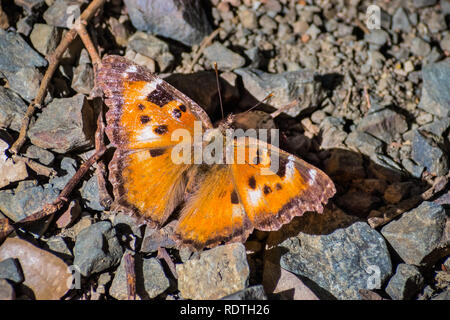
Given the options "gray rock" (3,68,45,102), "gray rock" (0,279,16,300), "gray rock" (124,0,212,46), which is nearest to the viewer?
"gray rock" (0,279,16,300)

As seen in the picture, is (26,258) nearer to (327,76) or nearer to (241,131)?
(241,131)

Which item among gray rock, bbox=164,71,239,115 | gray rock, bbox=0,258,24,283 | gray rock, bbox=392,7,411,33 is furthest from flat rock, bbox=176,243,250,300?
gray rock, bbox=392,7,411,33

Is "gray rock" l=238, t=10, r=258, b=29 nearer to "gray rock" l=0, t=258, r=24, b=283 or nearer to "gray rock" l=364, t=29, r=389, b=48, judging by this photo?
"gray rock" l=364, t=29, r=389, b=48

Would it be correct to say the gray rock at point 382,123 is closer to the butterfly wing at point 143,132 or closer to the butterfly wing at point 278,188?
the butterfly wing at point 278,188

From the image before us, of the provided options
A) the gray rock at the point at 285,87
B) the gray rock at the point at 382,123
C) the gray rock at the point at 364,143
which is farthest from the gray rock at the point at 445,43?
the gray rock at the point at 285,87

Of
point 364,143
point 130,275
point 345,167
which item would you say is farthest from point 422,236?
point 130,275

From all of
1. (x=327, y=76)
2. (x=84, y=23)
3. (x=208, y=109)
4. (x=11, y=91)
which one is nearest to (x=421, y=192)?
(x=327, y=76)
